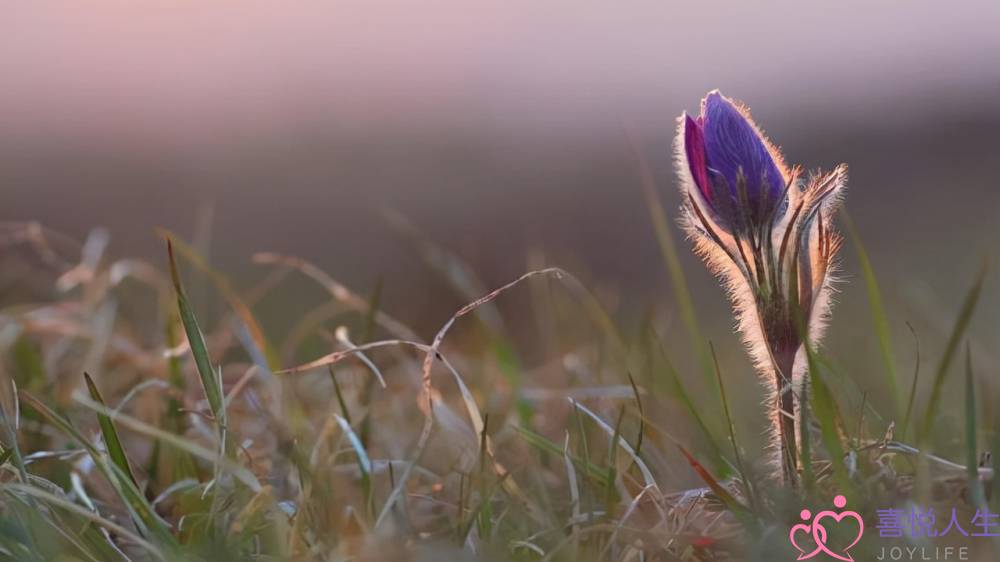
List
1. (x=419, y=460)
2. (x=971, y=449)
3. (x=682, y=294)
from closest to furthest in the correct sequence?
(x=971, y=449) < (x=419, y=460) < (x=682, y=294)

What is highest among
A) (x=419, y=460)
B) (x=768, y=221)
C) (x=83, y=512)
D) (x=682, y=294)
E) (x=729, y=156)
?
(x=729, y=156)

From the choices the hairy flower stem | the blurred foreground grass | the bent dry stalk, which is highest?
the bent dry stalk

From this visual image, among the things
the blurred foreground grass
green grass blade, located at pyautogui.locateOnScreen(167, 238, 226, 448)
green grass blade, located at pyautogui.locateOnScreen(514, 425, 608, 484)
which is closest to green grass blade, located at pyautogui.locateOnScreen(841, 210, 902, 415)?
the blurred foreground grass

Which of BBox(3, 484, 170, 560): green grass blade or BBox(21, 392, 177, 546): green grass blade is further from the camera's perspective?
BBox(21, 392, 177, 546): green grass blade

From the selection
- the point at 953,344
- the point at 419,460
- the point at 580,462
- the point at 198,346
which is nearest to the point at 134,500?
the point at 198,346

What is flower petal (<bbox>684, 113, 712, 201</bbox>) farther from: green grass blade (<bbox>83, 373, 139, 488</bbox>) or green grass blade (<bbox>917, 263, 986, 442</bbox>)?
green grass blade (<bbox>83, 373, 139, 488</bbox>)

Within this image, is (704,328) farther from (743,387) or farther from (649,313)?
(649,313)

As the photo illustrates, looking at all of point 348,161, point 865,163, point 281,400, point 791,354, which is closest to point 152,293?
point 281,400

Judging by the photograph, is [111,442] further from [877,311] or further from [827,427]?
[877,311]
